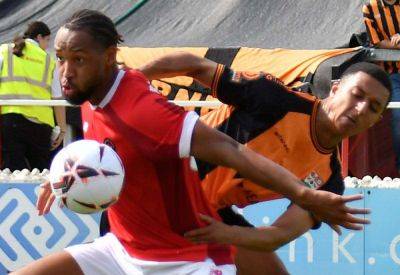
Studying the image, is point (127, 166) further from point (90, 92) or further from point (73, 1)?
point (73, 1)

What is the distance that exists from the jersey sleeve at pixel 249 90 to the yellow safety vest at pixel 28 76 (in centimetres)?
444

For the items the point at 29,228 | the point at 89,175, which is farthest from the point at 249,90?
the point at 29,228

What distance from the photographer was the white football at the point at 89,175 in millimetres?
5152

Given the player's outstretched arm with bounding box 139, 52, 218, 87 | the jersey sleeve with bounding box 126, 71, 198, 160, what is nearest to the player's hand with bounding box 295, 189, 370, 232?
the jersey sleeve with bounding box 126, 71, 198, 160

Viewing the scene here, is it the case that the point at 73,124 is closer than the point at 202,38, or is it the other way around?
the point at 73,124

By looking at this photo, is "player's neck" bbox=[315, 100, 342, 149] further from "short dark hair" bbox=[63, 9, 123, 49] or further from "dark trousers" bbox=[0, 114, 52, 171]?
"dark trousers" bbox=[0, 114, 52, 171]

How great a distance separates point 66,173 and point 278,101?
4.42ft

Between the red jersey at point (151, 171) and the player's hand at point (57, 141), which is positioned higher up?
the red jersey at point (151, 171)

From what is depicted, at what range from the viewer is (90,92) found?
17.3 ft

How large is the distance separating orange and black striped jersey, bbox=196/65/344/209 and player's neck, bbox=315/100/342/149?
0.9 inches

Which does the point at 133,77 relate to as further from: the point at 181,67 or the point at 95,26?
the point at 181,67

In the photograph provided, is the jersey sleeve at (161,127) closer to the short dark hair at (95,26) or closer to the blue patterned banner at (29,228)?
the short dark hair at (95,26)

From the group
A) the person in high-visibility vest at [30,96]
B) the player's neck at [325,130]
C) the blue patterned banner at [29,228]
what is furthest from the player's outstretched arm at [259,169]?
the person in high-visibility vest at [30,96]

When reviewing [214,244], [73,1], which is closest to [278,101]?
[214,244]
